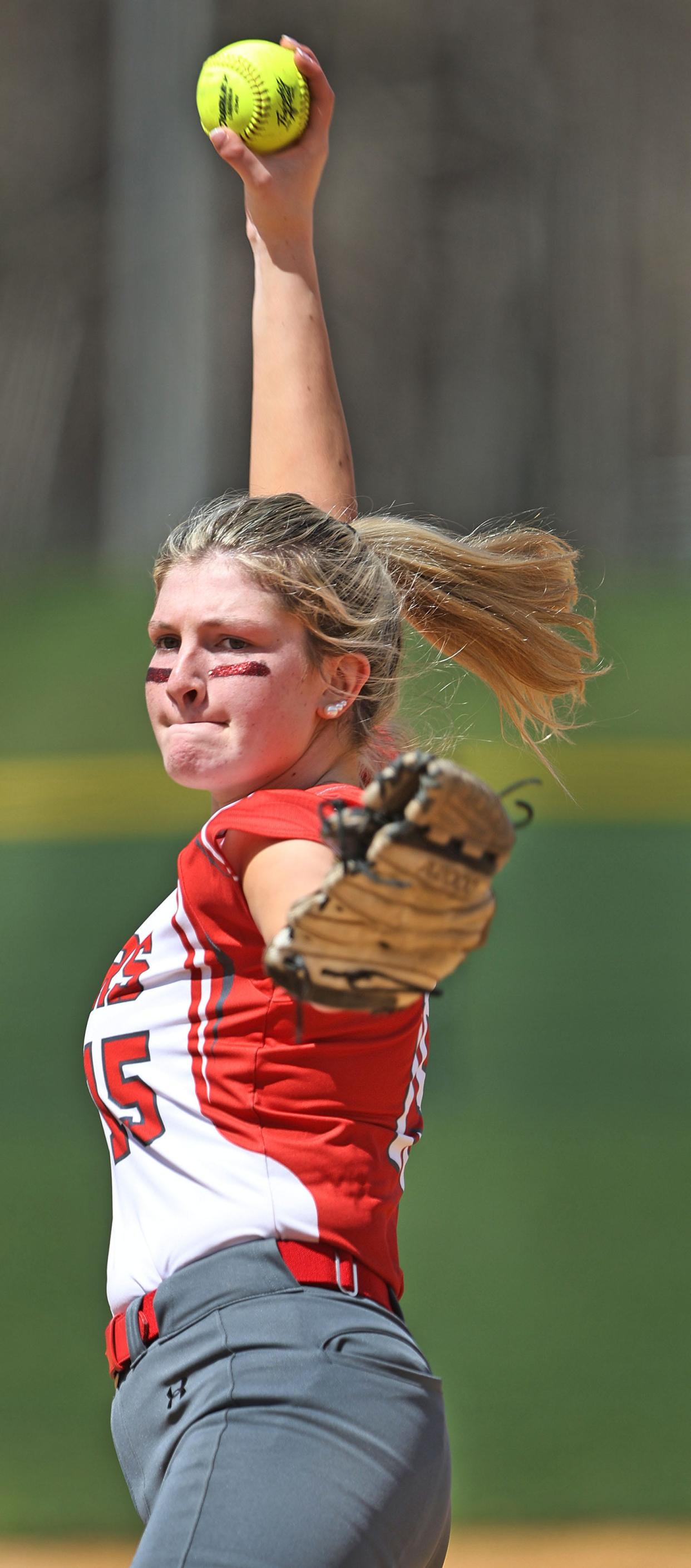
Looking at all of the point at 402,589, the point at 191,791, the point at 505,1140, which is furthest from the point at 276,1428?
the point at 191,791

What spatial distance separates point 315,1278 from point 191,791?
163 inches

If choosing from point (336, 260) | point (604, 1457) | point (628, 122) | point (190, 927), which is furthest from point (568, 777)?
point (628, 122)

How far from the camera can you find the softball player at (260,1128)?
2.56 ft

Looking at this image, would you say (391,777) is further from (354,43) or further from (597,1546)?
(354,43)

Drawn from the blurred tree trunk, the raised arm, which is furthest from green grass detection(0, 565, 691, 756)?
the raised arm

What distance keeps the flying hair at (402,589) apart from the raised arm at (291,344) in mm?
95

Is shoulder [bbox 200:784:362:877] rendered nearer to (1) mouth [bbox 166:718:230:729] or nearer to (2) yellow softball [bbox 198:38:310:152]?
(1) mouth [bbox 166:718:230:729]

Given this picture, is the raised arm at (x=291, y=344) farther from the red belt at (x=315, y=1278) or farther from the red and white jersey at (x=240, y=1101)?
the red belt at (x=315, y=1278)

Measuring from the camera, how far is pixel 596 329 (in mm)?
7926

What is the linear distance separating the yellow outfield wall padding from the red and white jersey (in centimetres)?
344

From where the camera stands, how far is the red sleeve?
83 centimetres

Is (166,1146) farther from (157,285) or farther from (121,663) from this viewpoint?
(157,285)

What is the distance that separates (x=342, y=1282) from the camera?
853 mm

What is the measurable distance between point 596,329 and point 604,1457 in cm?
668
